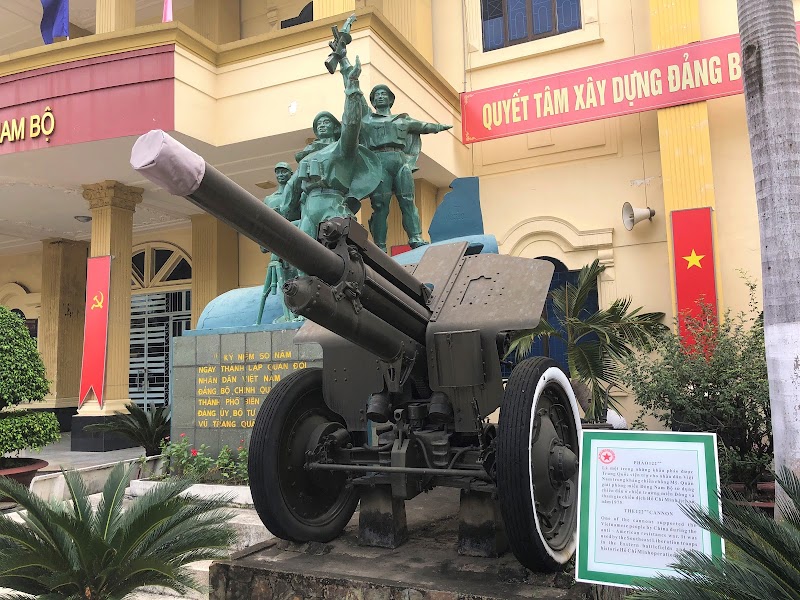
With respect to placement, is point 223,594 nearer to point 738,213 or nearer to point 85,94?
point 85,94

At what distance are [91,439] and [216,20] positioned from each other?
9.64 meters

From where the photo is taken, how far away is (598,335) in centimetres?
941

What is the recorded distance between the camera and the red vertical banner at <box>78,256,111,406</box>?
12.3 meters

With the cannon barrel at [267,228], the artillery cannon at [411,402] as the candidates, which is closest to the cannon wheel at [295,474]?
the artillery cannon at [411,402]

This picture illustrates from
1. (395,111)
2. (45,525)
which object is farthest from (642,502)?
(395,111)

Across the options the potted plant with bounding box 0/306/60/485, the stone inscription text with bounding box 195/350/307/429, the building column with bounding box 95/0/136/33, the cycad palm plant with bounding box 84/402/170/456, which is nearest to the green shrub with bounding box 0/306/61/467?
the potted plant with bounding box 0/306/60/485

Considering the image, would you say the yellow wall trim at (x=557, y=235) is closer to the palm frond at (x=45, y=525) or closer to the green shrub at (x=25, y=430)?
the green shrub at (x=25, y=430)

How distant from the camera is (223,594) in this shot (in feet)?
12.1

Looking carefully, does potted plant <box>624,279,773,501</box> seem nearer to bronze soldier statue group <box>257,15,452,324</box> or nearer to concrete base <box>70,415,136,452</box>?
bronze soldier statue group <box>257,15,452,324</box>

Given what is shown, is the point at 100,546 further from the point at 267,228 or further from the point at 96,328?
the point at 96,328

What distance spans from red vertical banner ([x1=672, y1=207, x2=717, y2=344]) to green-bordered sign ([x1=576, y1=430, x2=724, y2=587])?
8.54 m

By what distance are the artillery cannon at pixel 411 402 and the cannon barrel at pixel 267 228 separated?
0.4 inches

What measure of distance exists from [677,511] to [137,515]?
2.71 m

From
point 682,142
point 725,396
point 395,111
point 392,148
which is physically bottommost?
point 725,396
